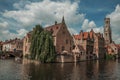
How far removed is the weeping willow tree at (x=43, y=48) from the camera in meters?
69.6

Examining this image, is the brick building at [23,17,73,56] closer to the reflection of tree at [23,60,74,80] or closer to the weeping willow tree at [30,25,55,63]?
the weeping willow tree at [30,25,55,63]

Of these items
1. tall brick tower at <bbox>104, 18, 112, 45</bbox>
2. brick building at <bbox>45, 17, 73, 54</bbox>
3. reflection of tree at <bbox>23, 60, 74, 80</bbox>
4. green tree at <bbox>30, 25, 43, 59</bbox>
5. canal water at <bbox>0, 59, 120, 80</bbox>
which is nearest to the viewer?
reflection of tree at <bbox>23, 60, 74, 80</bbox>

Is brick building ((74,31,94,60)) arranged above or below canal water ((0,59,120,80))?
above

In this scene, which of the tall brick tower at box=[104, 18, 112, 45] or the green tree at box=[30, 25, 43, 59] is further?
the tall brick tower at box=[104, 18, 112, 45]

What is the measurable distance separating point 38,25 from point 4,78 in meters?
45.9

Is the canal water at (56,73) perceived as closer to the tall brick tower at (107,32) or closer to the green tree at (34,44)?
the green tree at (34,44)

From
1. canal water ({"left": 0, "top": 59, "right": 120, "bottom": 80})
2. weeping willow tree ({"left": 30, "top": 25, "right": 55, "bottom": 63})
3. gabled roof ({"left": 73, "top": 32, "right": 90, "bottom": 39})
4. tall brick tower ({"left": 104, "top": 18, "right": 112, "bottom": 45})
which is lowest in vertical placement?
canal water ({"left": 0, "top": 59, "right": 120, "bottom": 80})

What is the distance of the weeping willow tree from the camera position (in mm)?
69569

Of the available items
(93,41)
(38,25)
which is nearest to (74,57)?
(38,25)

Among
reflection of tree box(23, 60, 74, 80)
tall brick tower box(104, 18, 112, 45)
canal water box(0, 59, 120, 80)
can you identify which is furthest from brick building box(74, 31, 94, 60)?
reflection of tree box(23, 60, 74, 80)

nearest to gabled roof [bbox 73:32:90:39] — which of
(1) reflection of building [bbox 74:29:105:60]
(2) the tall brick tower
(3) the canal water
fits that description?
(1) reflection of building [bbox 74:29:105:60]

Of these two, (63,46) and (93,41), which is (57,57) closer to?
(63,46)

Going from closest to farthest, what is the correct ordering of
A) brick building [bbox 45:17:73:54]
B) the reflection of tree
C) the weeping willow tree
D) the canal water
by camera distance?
the reflection of tree < the canal water < the weeping willow tree < brick building [bbox 45:17:73:54]

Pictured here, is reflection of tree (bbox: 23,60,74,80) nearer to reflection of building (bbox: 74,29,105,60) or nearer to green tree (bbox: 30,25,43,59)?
green tree (bbox: 30,25,43,59)
